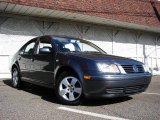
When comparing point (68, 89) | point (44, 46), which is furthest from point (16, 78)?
point (68, 89)

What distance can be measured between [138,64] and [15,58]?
4.13 m

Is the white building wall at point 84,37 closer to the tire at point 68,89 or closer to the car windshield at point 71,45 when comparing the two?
the car windshield at point 71,45

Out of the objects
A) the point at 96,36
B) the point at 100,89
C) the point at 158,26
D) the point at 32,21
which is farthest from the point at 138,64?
the point at 158,26

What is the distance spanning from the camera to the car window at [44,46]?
753 centimetres

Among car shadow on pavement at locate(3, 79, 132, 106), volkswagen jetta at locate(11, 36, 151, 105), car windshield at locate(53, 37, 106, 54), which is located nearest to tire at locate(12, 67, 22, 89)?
car shadow on pavement at locate(3, 79, 132, 106)

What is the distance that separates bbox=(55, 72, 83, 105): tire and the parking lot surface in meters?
0.16

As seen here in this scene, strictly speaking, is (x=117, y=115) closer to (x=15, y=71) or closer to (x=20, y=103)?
(x=20, y=103)

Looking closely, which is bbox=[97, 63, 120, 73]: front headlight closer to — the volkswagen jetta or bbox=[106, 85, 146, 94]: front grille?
the volkswagen jetta

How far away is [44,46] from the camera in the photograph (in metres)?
7.93

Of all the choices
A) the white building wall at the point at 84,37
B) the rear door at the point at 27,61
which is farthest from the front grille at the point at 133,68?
the white building wall at the point at 84,37

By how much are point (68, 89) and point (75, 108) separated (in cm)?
56

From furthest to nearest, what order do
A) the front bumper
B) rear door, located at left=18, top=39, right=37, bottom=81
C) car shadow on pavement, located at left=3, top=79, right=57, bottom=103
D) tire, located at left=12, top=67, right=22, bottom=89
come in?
tire, located at left=12, top=67, right=22, bottom=89
rear door, located at left=18, top=39, right=37, bottom=81
car shadow on pavement, located at left=3, top=79, right=57, bottom=103
the front bumper

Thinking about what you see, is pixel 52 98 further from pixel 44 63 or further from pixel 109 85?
pixel 109 85

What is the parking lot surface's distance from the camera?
5.75 metres
